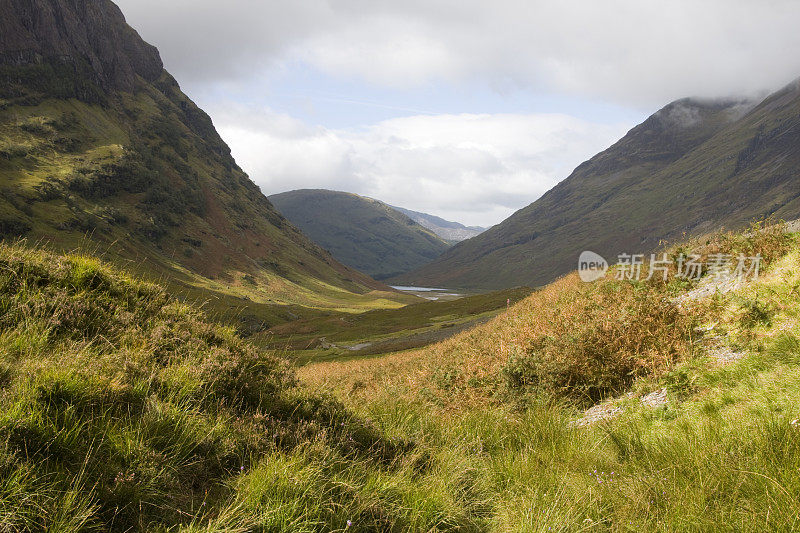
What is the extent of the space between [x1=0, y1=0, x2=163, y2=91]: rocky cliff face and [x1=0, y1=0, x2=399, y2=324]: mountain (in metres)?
0.42

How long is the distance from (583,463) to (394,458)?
7.69ft

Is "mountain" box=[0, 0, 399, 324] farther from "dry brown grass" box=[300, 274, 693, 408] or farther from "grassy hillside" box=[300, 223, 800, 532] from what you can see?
"grassy hillside" box=[300, 223, 800, 532]

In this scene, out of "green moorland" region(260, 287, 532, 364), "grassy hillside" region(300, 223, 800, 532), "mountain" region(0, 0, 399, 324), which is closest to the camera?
"grassy hillside" region(300, 223, 800, 532)

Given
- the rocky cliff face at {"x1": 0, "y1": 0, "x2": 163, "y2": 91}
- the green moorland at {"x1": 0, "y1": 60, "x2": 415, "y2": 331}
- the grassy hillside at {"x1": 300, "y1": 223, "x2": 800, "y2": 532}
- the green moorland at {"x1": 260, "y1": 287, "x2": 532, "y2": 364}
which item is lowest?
the green moorland at {"x1": 260, "y1": 287, "x2": 532, "y2": 364}

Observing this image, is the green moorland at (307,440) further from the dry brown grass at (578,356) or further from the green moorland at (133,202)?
the green moorland at (133,202)

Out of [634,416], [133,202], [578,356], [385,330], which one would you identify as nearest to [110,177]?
[133,202]

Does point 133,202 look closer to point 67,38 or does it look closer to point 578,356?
point 67,38

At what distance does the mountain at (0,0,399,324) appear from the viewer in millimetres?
122962

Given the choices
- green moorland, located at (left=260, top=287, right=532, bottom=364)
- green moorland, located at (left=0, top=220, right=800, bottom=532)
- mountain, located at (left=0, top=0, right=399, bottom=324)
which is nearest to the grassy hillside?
green moorland, located at (left=0, top=220, right=800, bottom=532)

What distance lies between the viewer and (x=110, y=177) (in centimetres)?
14575

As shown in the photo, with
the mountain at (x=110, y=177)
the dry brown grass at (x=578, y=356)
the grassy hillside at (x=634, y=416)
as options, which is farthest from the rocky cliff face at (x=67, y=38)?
the grassy hillside at (x=634, y=416)

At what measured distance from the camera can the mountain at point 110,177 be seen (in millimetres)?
122962

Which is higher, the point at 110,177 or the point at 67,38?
the point at 67,38

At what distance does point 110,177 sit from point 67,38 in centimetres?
7352
